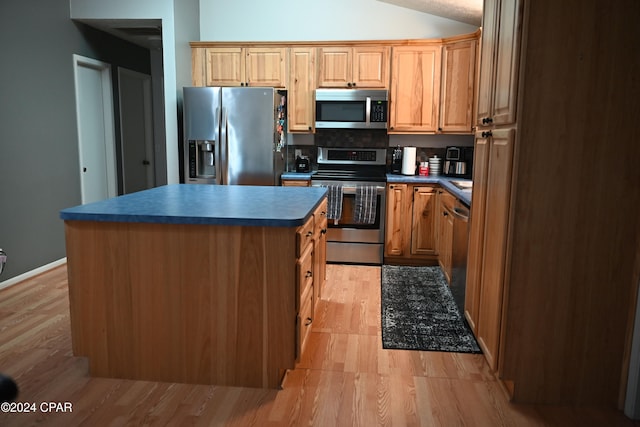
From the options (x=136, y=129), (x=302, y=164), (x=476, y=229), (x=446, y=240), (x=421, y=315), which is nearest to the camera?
(x=476, y=229)

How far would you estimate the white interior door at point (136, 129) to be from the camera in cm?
561

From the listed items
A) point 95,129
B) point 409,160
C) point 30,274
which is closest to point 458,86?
point 409,160

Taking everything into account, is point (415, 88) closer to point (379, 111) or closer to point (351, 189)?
point (379, 111)

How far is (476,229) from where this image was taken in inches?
110

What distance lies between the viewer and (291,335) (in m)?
2.25

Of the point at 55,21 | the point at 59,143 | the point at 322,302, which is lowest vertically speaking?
the point at 322,302

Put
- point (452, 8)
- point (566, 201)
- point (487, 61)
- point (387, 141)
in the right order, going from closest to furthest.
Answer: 1. point (566, 201)
2. point (487, 61)
3. point (452, 8)
4. point (387, 141)

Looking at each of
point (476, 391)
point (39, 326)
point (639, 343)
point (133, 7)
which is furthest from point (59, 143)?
point (639, 343)

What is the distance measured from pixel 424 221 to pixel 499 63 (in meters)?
2.38

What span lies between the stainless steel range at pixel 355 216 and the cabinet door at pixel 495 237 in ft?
6.60

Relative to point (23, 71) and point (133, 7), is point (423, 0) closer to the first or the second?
point (133, 7)

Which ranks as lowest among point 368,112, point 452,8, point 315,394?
point 315,394

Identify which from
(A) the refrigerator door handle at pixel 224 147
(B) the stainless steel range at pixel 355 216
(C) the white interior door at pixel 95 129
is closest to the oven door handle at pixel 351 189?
(B) the stainless steel range at pixel 355 216

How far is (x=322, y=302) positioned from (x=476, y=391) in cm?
150
